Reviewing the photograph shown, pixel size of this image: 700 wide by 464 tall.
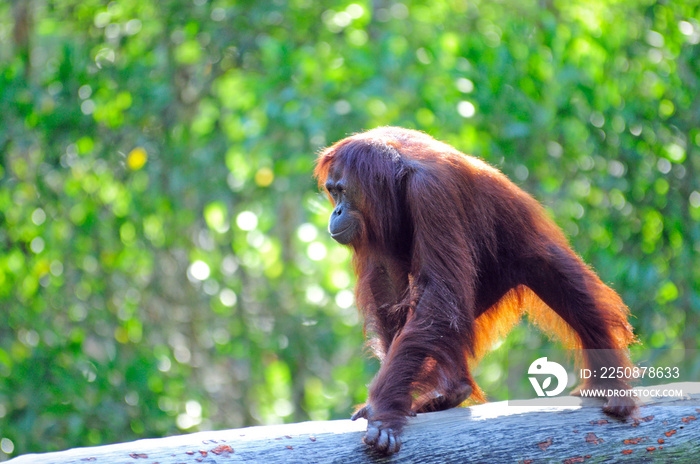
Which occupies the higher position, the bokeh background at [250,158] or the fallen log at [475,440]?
the bokeh background at [250,158]

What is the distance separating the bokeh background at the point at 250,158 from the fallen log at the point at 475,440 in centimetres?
199

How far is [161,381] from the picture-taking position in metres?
5.16

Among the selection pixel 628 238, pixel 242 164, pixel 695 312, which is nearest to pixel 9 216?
pixel 242 164

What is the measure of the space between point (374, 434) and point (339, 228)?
921mm

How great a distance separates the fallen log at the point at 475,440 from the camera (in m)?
2.08

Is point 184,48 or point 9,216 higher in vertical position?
point 184,48

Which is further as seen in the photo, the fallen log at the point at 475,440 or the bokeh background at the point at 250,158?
the bokeh background at the point at 250,158

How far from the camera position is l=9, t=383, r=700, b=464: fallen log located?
6.82 feet

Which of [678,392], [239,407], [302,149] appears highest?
[302,149]

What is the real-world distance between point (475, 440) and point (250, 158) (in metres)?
3.73

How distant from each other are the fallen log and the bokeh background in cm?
199

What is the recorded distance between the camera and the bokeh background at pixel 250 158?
4742 mm

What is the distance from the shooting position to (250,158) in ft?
18.4

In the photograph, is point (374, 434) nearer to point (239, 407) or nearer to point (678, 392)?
point (678, 392)
